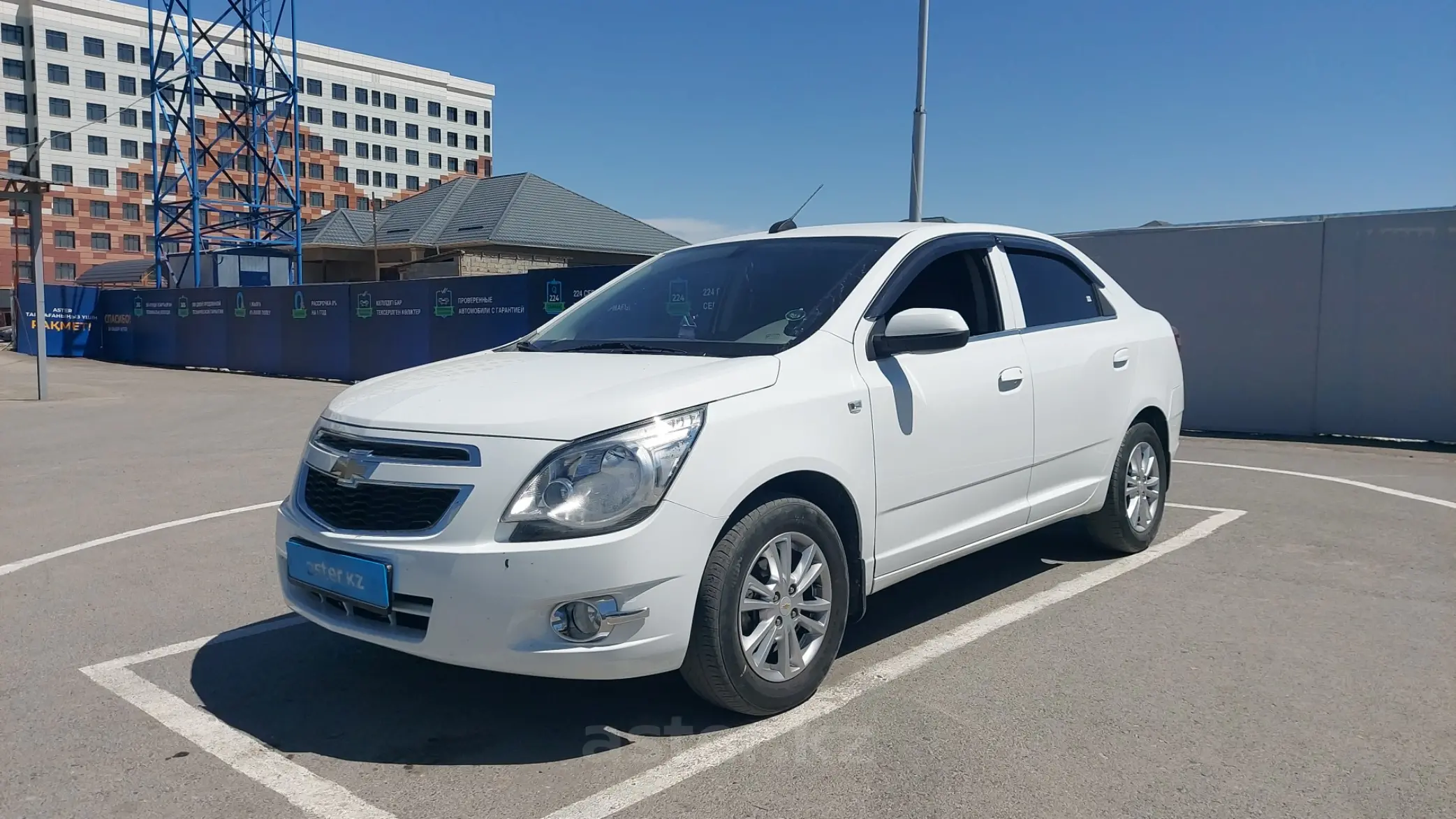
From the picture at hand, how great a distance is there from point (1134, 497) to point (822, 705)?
2764 mm

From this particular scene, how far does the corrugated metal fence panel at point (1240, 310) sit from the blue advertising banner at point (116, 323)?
27974 mm

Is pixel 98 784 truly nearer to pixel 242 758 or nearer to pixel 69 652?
pixel 242 758

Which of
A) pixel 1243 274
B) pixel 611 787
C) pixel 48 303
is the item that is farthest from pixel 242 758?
pixel 48 303

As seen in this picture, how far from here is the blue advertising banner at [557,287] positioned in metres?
16.6

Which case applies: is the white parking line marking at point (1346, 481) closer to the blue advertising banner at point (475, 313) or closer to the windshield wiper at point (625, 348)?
the windshield wiper at point (625, 348)

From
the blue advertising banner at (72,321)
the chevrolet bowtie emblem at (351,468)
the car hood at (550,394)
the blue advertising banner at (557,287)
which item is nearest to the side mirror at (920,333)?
the car hood at (550,394)

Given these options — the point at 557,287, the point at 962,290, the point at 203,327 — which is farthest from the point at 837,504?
the point at 203,327

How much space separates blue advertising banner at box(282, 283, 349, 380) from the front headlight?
20459 mm

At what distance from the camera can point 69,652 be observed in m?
4.43

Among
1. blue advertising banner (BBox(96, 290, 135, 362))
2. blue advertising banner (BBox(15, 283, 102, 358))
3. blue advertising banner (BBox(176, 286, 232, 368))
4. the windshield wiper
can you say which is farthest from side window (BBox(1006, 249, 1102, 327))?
blue advertising banner (BBox(15, 283, 102, 358))

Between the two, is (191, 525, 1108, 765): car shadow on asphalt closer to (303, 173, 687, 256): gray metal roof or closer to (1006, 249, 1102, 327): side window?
(1006, 249, 1102, 327): side window

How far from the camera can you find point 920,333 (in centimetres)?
398

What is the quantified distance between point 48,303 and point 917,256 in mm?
34865

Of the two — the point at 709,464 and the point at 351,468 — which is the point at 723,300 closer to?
the point at 709,464
